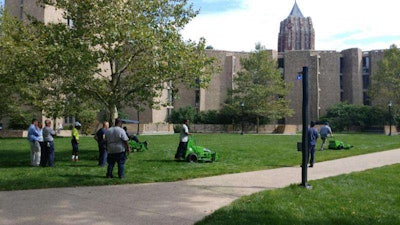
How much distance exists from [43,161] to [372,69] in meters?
78.2

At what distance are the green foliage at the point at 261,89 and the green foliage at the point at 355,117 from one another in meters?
14.2

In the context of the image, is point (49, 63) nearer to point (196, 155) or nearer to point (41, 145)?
point (41, 145)

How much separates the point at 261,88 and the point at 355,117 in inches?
844

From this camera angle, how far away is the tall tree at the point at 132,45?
14.5m

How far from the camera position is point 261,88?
191 ft

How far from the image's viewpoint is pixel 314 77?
80.6 metres

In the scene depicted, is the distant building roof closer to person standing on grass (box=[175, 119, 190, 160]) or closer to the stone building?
the stone building

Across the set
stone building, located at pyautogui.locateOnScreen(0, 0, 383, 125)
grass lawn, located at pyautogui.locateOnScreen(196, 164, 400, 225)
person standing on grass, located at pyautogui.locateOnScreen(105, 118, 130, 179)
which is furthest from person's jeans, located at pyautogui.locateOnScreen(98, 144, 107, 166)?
stone building, located at pyautogui.locateOnScreen(0, 0, 383, 125)

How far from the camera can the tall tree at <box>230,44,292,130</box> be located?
194 ft

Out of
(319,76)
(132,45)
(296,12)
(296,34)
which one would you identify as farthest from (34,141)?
(296,12)

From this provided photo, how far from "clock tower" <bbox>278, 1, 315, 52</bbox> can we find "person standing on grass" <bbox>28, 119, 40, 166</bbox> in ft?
435

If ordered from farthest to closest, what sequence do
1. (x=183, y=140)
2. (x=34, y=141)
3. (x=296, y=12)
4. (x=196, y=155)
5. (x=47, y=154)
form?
(x=296, y=12) → (x=183, y=140) → (x=196, y=155) → (x=47, y=154) → (x=34, y=141)

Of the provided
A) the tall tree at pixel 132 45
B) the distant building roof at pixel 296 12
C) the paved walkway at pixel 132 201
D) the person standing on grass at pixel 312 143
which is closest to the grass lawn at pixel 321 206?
the paved walkway at pixel 132 201

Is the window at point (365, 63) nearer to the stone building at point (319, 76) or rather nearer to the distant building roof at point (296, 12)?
the stone building at point (319, 76)
